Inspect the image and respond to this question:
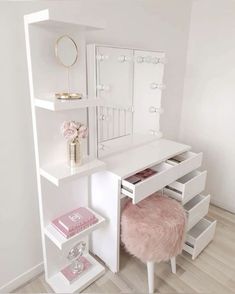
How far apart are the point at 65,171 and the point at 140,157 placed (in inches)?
24.7

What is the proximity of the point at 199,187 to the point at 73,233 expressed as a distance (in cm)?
104

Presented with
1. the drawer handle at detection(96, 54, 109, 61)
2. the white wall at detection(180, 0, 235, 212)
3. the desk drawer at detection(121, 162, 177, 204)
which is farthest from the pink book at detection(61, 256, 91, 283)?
the white wall at detection(180, 0, 235, 212)

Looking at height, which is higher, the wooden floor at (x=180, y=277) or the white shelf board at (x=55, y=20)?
the white shelf board at (x=55, y=20)

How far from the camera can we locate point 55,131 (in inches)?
57.0

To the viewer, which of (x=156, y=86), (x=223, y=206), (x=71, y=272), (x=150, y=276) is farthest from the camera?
(x=223, y=206)

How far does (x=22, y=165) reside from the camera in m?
1.45

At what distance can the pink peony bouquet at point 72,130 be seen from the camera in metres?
1.37

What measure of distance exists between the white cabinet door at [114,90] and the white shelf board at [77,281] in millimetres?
948

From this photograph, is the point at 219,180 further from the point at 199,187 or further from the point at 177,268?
the point at 177,268

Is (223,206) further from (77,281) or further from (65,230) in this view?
(65,230)

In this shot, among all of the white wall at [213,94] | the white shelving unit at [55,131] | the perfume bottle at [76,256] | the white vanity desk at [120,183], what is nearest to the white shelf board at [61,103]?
the white shelving unit at [55,131]

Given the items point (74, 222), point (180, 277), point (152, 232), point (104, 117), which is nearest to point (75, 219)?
point (74, 222)

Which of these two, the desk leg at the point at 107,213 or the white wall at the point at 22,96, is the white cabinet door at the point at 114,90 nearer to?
the white wall at the point at 22,96

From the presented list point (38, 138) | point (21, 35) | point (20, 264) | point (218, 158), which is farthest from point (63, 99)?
point (218, 158)
